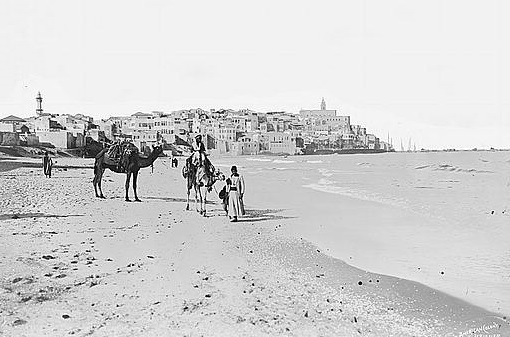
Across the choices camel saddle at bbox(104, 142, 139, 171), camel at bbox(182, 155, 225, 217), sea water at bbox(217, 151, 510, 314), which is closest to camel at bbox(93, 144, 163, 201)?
camel saddle at bbox(104, 142, 139, 171)

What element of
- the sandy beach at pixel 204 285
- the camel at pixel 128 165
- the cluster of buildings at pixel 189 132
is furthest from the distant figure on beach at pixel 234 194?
the cluster of buildings at pixel 189 132

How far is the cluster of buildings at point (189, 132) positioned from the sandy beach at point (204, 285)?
51.2 meters

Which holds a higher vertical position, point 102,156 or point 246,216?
point 102,156

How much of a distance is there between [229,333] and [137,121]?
393ft

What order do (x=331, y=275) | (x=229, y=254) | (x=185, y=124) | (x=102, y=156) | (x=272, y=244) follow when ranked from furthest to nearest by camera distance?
(x=185, y=124), (x=102, y=156), (x=272, y=244), (x=229, y=254), (x=331, y=275)

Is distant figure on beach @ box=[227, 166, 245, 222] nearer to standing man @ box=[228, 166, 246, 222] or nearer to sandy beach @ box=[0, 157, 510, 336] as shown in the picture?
standing man @ box=[228, 166, 246, 222]

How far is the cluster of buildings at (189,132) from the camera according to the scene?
228 ft

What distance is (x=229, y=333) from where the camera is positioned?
15.7 ft

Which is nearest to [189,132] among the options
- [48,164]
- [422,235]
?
[48,164]

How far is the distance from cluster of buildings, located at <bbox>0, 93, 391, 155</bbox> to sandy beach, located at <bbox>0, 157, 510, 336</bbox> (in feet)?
168

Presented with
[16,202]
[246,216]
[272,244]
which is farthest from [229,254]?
[16,202]

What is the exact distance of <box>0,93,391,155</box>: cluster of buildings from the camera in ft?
228

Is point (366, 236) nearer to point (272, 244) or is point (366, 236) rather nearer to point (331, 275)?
point (272, 244)

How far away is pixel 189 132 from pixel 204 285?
104816 millimetres
